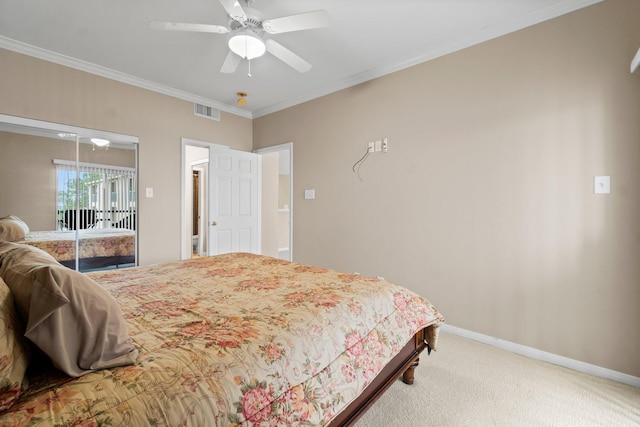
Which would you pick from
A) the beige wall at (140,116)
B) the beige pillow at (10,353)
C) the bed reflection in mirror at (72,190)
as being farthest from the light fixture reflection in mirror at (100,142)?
the beige pillow at (10,353)

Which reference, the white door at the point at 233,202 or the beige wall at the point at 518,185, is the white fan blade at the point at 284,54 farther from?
the white door at the point at 233,202

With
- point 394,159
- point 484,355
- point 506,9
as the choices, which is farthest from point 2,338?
point 506,9

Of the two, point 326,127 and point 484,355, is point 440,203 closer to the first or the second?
point 484,355

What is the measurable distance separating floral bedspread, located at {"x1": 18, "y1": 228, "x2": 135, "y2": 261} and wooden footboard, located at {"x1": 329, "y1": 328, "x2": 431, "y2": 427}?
127 inches

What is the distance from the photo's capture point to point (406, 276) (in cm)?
305

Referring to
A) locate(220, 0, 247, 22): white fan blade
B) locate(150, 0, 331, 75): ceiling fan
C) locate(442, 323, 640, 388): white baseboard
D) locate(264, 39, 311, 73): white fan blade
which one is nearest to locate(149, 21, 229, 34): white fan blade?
locate(150, 0, 331, 75): ceiling fan

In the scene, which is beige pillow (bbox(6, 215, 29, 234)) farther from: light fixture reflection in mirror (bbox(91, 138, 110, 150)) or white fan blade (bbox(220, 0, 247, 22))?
white fan blade (bbox(220, 0, 247, 22))

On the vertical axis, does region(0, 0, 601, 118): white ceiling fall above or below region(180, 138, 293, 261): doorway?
above

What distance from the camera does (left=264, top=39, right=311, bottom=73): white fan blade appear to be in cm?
224

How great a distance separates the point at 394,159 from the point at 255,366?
2622 mm

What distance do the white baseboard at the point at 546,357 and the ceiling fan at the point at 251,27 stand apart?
Result: 2761mm

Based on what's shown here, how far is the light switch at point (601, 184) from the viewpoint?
A: 202 centimetres

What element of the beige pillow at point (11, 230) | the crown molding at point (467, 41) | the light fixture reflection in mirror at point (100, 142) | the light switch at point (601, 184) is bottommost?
the beige pillow at point (11, 230)

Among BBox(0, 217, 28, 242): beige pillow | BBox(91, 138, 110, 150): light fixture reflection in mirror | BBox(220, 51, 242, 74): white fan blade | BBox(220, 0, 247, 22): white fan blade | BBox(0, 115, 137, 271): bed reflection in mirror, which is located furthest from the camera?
BBox(91, 138, 110, 150): light fixture reflection in mirror
